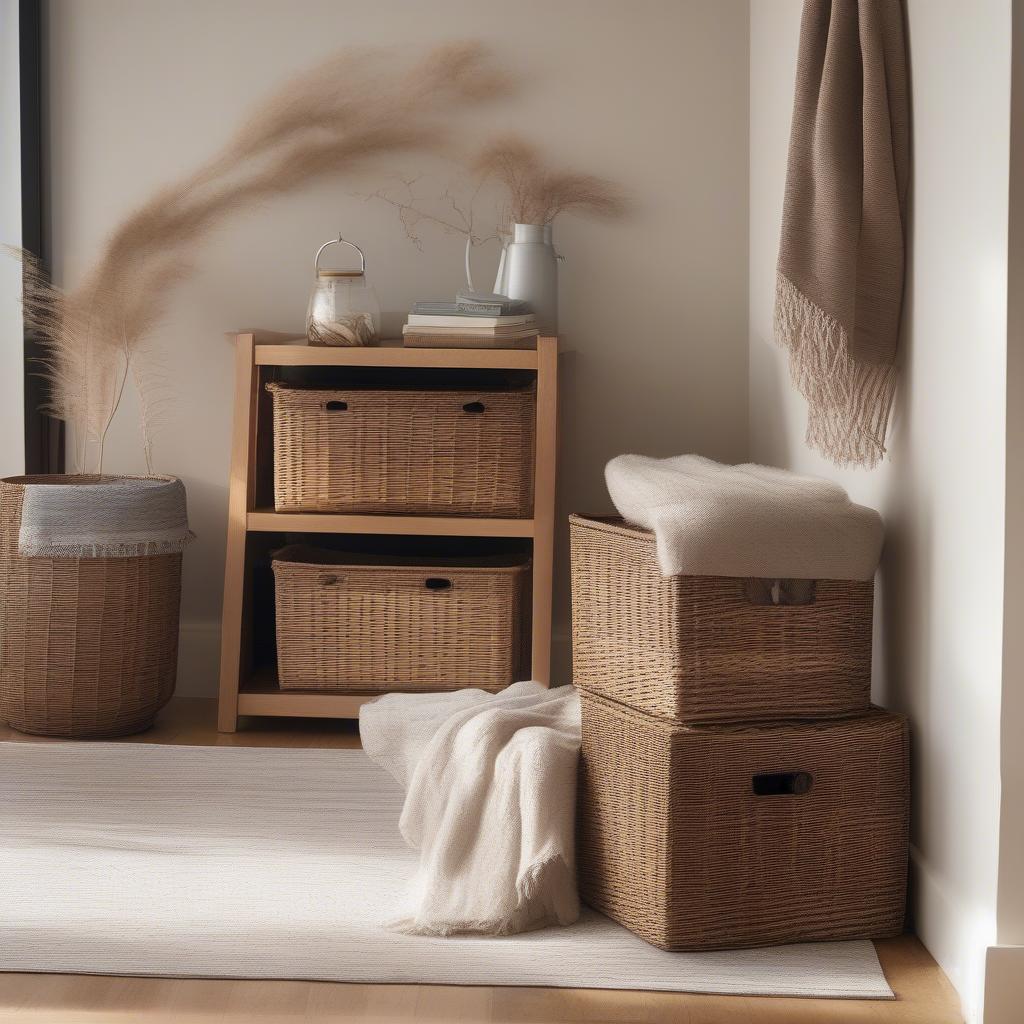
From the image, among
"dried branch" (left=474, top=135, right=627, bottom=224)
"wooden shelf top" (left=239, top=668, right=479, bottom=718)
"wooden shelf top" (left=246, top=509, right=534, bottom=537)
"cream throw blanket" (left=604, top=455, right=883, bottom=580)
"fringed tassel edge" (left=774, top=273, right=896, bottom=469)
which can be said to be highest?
"dried branch" (left=474, top=135, right=627, bottom=224)

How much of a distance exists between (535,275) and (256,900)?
1.49 metres

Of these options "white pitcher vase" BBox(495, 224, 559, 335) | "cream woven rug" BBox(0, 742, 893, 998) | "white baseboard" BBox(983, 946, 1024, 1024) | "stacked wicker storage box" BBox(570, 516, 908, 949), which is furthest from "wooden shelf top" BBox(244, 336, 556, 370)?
"white baseboard" BBox(983, 946, 1024, 1024)

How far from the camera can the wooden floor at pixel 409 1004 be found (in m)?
1.38

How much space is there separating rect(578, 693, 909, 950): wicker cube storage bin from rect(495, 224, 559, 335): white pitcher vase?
1.25 metres

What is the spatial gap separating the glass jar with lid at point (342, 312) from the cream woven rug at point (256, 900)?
87 centimetres

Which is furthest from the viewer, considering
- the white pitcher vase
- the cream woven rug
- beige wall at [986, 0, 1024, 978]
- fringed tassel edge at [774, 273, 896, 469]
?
the white pitcher vase

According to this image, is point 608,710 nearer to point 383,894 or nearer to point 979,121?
point 383,894

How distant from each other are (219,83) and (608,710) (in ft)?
6.37

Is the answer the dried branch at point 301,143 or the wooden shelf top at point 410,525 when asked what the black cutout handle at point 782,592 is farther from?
the dried branch at point 301,143

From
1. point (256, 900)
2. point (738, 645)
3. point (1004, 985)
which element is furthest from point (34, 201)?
point (1004, 985)

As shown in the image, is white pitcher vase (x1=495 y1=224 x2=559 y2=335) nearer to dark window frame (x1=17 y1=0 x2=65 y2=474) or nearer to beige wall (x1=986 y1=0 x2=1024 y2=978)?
dark window frame (x1=17 y1=0 x2=65 y2=474)

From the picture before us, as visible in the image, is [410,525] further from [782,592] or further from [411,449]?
[782,592]

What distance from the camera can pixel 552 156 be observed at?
114 inches

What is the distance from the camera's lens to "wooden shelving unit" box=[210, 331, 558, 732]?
2527mm
